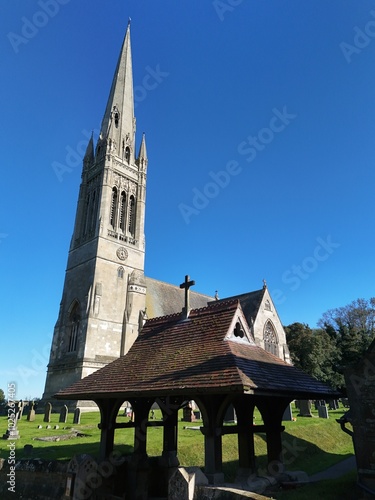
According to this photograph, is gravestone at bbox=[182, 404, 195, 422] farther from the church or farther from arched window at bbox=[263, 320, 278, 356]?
arched window at bbox=[263, 320, 278, 356]

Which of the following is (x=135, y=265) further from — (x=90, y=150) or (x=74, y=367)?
(x=90, y=150)

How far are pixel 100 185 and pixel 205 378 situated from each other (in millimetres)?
31642

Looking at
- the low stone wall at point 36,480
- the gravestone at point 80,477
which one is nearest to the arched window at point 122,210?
the low stone wall at point 36,480

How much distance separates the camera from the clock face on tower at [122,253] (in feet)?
112

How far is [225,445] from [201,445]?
125cm

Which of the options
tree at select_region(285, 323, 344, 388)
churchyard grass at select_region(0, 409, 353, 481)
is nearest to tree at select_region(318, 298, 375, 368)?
tree at select_region(285, 323, 344, 388)

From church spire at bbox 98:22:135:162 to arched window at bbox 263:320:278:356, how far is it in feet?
77.0

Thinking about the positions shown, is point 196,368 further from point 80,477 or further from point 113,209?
point 113,209

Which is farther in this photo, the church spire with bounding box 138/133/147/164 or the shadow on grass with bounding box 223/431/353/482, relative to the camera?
the church spire with bounding box 138/133/147/164

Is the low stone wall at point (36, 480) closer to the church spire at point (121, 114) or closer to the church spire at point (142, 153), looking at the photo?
the church spire at point (121, 114)

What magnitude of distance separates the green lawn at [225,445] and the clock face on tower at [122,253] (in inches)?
639

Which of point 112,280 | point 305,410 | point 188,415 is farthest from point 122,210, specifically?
point 305,410

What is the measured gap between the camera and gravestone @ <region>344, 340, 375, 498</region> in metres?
8.28

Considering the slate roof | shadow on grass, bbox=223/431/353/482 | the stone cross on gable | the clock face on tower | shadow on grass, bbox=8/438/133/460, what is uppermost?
the clock face on tower
